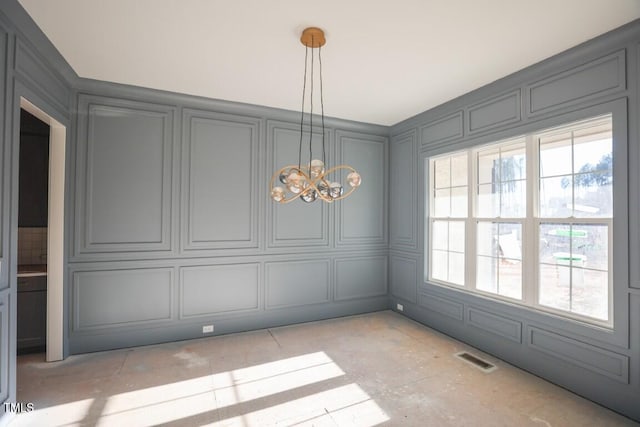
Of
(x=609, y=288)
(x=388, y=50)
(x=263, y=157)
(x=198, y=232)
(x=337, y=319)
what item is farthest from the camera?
(x=337, y=319)

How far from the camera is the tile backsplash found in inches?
145

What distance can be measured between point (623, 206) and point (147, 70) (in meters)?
4.28

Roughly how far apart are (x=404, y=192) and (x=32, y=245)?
4828 mm

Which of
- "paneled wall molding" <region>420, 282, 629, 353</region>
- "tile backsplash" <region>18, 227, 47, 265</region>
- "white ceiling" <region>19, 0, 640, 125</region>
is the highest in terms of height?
"white ceiling" <region>19, 0, 640, 125</region>

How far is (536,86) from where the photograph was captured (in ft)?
9.74

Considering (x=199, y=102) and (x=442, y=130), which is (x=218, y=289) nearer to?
(x=199, y=102)

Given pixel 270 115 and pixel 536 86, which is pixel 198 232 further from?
pixel 536 86

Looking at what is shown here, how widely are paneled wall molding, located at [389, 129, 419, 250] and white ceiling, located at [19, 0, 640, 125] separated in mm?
1156

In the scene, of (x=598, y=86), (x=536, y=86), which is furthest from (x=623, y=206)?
(x=536, y=86)

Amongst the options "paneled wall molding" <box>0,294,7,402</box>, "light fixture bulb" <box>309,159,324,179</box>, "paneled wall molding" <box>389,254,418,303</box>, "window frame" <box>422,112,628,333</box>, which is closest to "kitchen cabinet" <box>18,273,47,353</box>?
"paneled wall molding" <box>0,294,7,402</box>

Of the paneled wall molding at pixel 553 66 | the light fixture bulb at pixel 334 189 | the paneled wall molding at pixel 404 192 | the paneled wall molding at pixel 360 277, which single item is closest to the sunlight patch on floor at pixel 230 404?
the light fixture bulb at pixel 334 189

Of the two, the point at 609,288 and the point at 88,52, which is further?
the point at 88,52

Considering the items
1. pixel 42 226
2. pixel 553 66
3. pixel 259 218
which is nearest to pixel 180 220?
pixel 259 218

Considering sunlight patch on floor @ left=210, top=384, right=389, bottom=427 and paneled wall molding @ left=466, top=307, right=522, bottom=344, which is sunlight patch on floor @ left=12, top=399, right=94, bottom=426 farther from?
paneled wall molding @ left=466, top=307, right=522, bottom=344
